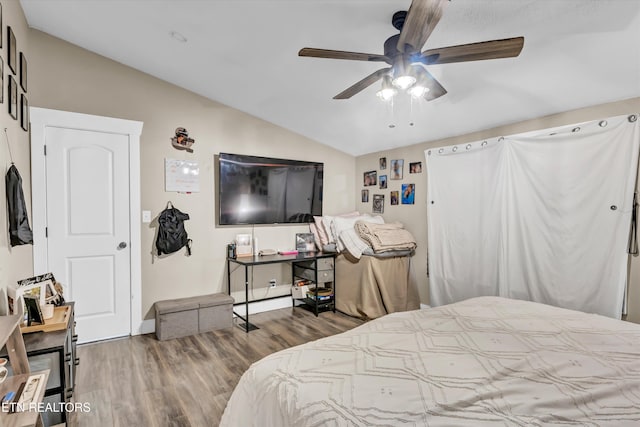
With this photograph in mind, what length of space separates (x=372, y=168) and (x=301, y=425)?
3850mm

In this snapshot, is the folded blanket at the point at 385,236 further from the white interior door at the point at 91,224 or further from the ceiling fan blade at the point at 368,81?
the white interior door at the point at 91,224

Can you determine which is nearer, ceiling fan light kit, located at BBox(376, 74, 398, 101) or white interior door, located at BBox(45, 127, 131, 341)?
ceiling fan light kit, located at BBox(376, 74, 398, 101)

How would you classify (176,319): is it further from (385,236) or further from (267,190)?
(385,236)

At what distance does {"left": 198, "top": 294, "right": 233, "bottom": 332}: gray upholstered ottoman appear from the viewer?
333cm

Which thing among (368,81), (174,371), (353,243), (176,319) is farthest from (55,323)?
(353,243)

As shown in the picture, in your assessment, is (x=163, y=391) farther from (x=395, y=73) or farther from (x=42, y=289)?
(x=395, y=73)

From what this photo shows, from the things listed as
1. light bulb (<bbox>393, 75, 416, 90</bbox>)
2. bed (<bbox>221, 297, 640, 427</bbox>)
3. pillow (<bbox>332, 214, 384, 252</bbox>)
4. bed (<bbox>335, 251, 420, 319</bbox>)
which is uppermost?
light bulb (<bbox>393, 75, 416, 90</bbox>)

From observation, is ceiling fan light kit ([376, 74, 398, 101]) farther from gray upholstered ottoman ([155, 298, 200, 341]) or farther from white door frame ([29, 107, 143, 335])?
gray upholstered ottoman ([155, 298, 200, 341])

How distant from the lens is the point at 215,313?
340 cm

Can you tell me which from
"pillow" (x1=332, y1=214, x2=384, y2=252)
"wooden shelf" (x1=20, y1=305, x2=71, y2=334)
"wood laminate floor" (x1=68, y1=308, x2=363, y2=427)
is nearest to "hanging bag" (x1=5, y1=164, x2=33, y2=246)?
"wooden shelf" (x1=20, y1=305, x2=71, y2=334)

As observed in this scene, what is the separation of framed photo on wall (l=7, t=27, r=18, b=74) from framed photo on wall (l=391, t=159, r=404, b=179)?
3647 mm

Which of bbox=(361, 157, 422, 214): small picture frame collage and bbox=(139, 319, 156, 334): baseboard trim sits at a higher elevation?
bbox=(361, 157, 422, 214): small picture frame collage

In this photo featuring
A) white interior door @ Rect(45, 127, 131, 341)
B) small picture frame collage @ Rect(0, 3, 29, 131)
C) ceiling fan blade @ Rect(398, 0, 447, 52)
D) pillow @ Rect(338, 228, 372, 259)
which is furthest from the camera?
pillow @ Rect(338, 228, 372, 259)

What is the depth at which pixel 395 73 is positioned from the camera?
1798 mm
